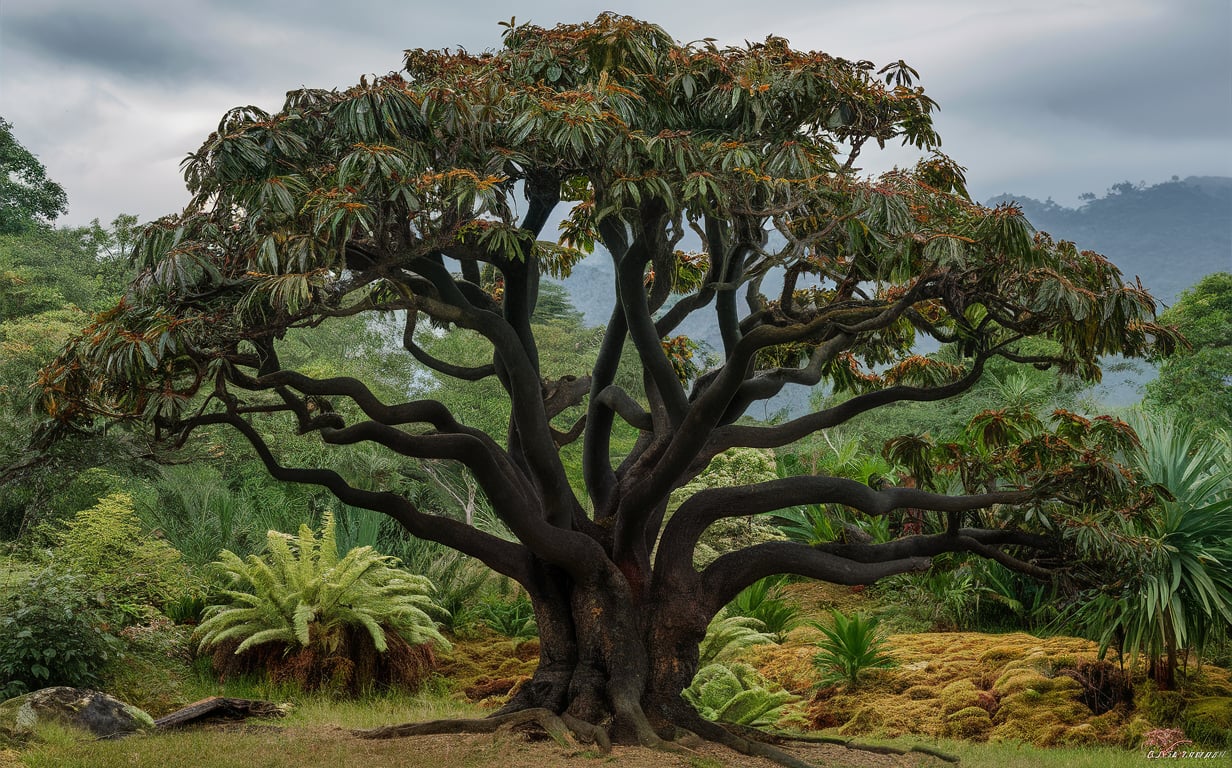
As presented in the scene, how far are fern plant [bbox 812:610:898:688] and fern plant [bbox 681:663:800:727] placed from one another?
1042 mm

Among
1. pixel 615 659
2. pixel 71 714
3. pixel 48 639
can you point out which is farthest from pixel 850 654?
pixel 48 639

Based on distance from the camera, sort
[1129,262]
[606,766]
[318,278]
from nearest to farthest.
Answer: [318,278] → [606,766] → [1129,262]

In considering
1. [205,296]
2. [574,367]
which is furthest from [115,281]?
[205,296]

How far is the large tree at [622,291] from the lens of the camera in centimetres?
593

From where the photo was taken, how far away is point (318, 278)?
5516 millimetres

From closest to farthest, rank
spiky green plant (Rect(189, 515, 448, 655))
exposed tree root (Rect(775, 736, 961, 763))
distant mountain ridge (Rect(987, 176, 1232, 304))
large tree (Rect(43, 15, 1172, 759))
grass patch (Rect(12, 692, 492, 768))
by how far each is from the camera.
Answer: large tree (Rect(43, 15, 1172, 759)) < grass patch (Rect(12, 692, 492, 768)) < exposed tree root (Rect(775, 736, 961, 763)) < spiky green plant (Rect(189, 515, 448, 655)) < distant mountain ridge (Rect(987, 176, 1232, 304))

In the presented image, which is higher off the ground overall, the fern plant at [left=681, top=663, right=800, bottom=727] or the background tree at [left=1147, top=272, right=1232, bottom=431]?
the background tree at [left=1147, top=272, right=1232, bottom=431]

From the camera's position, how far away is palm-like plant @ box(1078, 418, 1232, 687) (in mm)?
8375

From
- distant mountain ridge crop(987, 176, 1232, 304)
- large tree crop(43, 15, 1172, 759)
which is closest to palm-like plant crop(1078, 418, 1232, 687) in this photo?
large tree crop(43, 15, 1172, 759)

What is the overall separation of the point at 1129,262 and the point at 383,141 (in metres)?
142

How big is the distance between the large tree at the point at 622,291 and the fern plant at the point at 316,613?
10.7 ft

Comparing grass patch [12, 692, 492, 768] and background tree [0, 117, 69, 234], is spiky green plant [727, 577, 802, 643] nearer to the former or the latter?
grass patch [12, 692, 492, 768]

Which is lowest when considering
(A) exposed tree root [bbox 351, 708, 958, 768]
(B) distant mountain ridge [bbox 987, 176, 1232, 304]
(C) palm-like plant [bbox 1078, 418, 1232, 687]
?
(A) exposed tree root [bbox 351, 708, 958, 768]

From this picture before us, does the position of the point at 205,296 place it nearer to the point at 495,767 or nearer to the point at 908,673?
the point at 495,767
